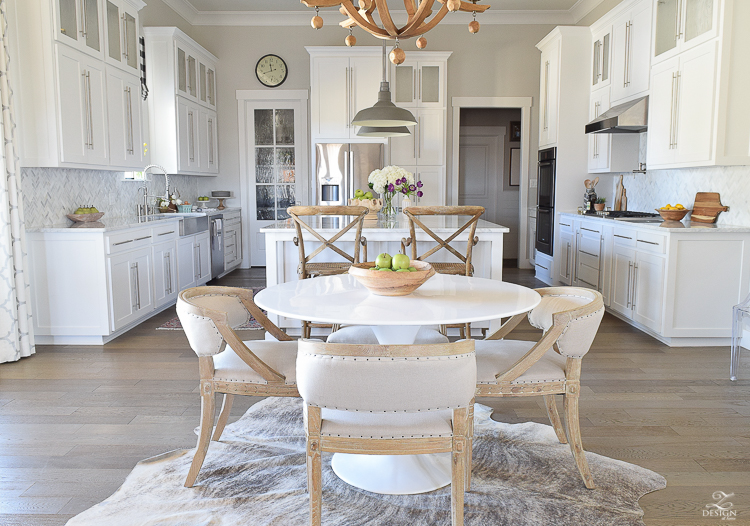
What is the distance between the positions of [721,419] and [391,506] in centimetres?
179

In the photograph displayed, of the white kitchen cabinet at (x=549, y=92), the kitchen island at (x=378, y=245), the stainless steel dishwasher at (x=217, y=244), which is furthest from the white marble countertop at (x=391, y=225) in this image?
the white kitchen cabinet at (x=549, y=92)

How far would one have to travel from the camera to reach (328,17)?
727cm

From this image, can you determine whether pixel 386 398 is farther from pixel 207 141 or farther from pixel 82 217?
pixel 207 141

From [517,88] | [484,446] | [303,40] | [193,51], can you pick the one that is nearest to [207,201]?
[193,51]

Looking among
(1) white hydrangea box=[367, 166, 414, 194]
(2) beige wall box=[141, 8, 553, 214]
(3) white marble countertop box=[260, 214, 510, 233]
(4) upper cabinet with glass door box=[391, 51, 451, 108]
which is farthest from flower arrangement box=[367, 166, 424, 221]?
(2) beige wall box=[141, 8, 553, 214]

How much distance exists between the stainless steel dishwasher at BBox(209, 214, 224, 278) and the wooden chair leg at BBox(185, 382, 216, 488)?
4473 mm

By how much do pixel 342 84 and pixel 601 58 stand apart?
113 inches

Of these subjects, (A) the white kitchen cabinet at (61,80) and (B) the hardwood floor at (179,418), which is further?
(A) the white kitchen cabinet at (61,80)

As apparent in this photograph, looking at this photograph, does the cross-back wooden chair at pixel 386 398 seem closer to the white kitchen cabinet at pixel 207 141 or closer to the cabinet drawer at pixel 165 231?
the cabinet drawer at pixel 165 231

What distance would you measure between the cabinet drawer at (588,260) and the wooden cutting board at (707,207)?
0.91m

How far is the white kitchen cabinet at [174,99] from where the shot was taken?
5.92 meters

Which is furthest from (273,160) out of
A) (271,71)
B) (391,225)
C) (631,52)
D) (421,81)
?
(631,52)

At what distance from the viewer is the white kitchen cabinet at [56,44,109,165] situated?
3928 millimetres

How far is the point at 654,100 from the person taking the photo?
4.64 m
